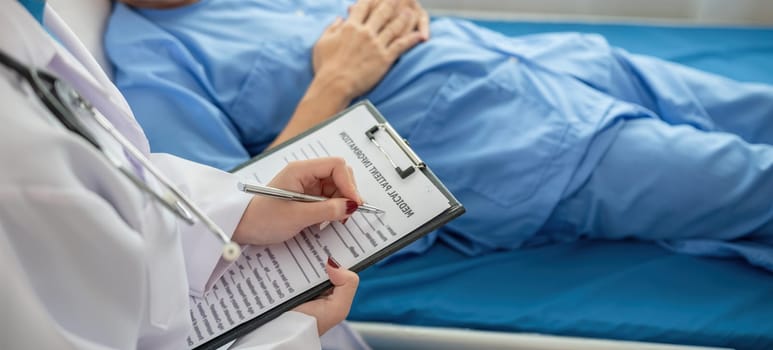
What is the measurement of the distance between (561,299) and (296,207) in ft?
1.85

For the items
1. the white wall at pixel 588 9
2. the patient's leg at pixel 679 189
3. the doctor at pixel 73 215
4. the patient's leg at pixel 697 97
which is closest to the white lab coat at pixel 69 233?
the doctor at pixel 73 215

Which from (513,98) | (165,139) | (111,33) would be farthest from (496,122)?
(111,33)

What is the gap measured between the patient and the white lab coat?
0.50 m

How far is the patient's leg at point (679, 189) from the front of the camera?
1.06 meters

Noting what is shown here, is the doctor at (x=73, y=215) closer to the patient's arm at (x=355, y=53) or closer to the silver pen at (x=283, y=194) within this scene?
the silver pen at (x=283, y=194)

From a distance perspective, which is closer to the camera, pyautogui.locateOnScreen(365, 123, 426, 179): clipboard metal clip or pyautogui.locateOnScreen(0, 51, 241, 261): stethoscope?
pyautogui.locateOnScreen(0, 51, 241, 261): stethoscope

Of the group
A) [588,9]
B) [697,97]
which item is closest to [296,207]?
[697,97]

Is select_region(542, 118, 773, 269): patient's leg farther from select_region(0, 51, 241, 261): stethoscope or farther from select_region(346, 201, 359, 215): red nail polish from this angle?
select_region(0, 51, 241, 261): stethoscope

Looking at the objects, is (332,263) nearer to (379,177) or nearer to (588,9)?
(379,177)

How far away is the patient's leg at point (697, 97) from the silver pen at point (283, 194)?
2.24ft

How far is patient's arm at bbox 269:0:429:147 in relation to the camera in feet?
3.84

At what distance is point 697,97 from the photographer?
49.1 inches

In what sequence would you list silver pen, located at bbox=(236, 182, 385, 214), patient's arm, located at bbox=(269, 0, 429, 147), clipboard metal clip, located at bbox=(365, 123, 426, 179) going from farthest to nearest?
patient's arm, located at bbox=(269, 0, 429, 147)
clipboard metal clip, located at bbox=(365, 123, 426, 179)
silver pen, located at bbox=(236, 182, 385, 214)

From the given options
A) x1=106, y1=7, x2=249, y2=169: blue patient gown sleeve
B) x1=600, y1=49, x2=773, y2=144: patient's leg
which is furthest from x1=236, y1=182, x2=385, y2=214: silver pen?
x1=600, y1=49, x2=773, y2=144: patient's leg
